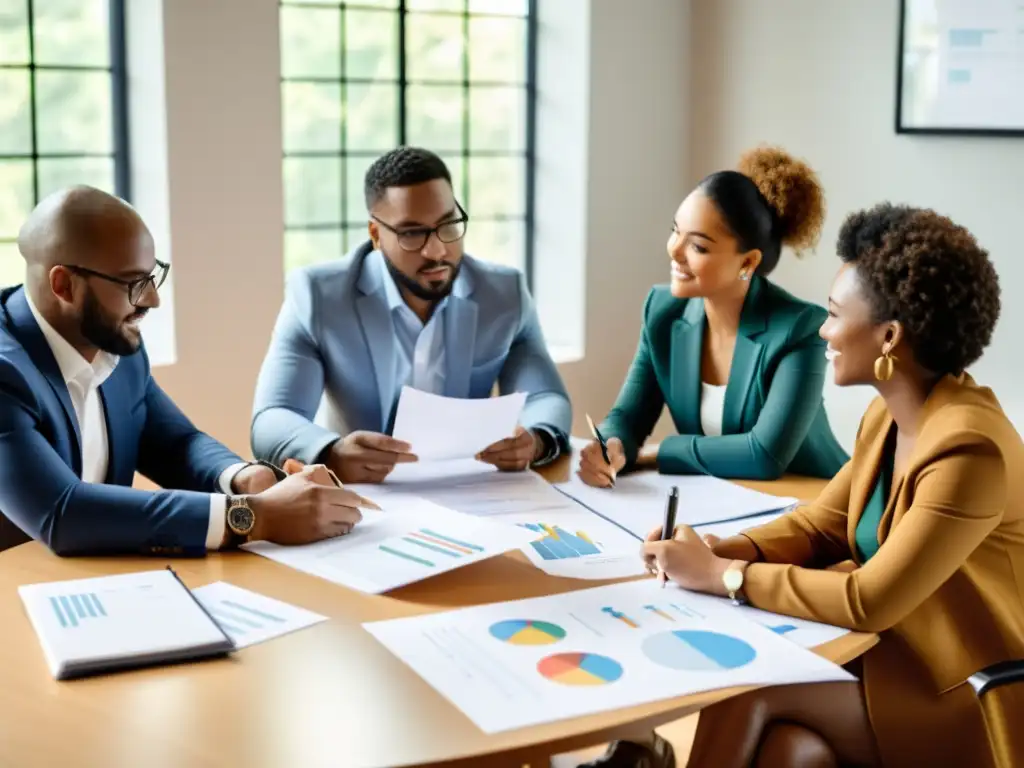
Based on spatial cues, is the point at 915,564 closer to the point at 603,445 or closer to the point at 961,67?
the point at 603,445

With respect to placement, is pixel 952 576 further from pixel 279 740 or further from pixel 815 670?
pixel 279 740

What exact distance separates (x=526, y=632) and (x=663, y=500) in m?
0.77

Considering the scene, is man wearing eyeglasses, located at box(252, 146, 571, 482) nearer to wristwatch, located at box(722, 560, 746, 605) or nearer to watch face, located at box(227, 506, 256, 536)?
watch face, located at box(227, 506, 256, 536)

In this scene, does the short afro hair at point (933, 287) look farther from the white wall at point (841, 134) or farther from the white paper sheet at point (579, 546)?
the white wall at point (841, 134)

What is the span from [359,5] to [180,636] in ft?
11.8

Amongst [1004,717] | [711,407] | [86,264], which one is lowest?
[1004,717]

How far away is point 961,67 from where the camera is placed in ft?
13.8

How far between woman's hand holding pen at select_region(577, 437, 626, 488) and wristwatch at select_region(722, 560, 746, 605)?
2.24ft

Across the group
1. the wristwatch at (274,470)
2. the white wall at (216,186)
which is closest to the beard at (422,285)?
the wristwatch at (274,470)

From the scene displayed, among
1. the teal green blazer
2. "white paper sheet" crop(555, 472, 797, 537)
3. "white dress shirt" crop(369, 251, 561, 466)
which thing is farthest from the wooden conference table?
"white dress shirt" crop(369, 251, 561, 466)

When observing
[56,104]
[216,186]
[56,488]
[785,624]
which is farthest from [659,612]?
[56,104]

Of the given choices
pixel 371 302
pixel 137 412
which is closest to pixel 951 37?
pixel 371 302

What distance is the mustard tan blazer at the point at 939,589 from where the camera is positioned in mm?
1772

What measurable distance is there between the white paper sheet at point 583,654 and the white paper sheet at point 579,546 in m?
0.11
